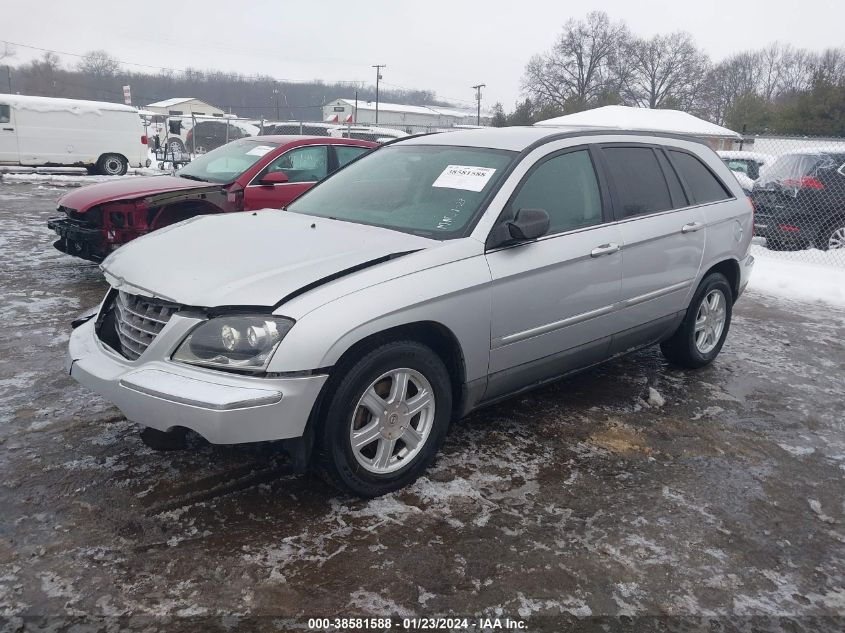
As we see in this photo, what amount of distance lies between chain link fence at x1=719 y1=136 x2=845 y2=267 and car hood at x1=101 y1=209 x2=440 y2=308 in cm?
891

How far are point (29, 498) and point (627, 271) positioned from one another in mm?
3385

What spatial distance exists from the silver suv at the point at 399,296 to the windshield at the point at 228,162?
348 cm

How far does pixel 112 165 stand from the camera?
1991 cm

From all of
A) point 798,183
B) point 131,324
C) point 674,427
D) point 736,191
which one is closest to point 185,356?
point 131,324

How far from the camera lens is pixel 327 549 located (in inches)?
108

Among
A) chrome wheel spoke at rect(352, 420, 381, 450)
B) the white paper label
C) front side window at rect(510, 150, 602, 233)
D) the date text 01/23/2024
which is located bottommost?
the date text 01/23/2024

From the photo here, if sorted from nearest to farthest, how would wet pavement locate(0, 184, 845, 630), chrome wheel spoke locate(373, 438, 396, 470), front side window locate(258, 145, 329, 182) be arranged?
wet pavement locate(0, 184, 845, 630)
chrome wheel spoke locate(373, 438, 396, 470)
front side window locate(258, 145, 329, 182)

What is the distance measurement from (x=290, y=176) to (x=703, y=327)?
489 cm

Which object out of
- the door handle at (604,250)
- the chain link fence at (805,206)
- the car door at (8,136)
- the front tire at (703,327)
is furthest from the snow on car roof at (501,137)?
the car door at (8,136)

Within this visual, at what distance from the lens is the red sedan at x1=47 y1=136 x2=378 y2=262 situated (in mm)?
6531

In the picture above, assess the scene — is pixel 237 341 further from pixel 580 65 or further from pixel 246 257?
pixel 580 65

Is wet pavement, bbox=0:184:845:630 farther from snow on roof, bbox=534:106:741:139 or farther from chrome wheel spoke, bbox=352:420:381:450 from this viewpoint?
snow on roof, bbox=534:106:741:139

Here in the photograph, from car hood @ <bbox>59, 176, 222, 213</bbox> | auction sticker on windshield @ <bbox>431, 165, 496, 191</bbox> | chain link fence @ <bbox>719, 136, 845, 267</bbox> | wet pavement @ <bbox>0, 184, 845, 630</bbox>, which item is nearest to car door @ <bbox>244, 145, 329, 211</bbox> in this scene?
car hood @ <bbox>59, 176, 222, 213</bbox>

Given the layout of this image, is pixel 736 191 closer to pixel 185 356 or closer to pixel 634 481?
pixel 634 481
